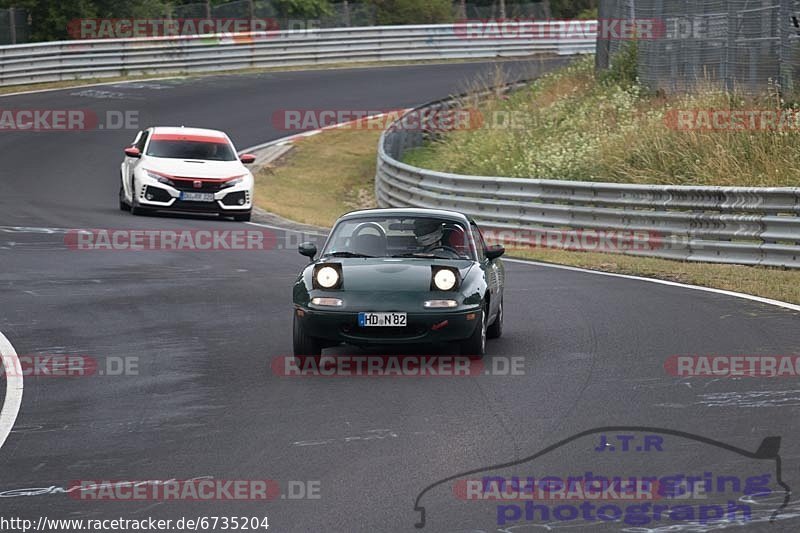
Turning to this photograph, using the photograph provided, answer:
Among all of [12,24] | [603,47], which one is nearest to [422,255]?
[603,47]

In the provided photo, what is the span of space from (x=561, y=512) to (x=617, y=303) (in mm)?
7993

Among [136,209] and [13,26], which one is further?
[13,26]

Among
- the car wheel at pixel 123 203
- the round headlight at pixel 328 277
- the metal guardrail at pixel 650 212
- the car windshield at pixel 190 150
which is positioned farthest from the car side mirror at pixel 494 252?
the car wheel at pixel 123 203

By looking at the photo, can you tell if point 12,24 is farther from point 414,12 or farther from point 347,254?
point 347,254

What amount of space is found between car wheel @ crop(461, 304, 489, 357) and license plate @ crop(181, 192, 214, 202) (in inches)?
541

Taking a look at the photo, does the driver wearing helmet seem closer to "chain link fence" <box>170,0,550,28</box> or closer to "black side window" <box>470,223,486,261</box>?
"black side window" <box>470,223,486,261</box>

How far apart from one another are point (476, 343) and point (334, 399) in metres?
1.79

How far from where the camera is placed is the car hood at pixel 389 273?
415 inches

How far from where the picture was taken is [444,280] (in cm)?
1063

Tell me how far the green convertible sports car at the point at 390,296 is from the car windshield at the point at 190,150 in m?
13.8

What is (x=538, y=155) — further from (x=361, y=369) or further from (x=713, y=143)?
(x=361, y=369)

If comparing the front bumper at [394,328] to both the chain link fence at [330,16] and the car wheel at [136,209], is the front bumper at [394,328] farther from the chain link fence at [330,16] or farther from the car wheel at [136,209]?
the chain link fence at [330,16]

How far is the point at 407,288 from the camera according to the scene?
34.5 feet

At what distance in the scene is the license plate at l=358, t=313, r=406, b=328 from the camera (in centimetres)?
1032
